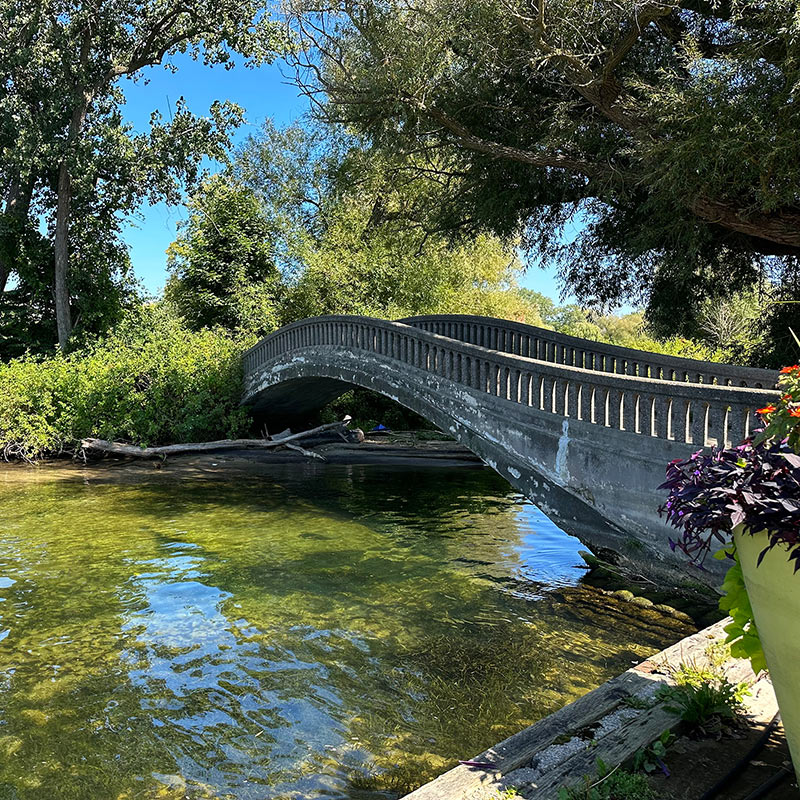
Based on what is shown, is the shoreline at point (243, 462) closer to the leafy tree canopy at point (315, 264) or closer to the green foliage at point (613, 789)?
the leafy tree canopy at point (315, 264)

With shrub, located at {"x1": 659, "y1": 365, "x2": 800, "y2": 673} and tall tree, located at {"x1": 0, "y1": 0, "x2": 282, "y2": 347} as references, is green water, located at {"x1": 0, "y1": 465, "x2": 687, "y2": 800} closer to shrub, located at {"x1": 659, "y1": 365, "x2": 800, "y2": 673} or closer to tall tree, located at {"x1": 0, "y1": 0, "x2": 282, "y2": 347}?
shrub, located at {"x1": 659, "y1": 365, "x2": 800, "y2": 673}

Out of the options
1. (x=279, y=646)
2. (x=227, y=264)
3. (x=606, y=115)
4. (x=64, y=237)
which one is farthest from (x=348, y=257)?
(x=279, y=646)

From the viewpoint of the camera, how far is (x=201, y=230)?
25734 mm

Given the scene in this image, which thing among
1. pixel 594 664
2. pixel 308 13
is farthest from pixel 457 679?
pixel 308 13

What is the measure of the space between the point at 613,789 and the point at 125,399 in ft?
56.9

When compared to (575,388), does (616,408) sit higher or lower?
lower

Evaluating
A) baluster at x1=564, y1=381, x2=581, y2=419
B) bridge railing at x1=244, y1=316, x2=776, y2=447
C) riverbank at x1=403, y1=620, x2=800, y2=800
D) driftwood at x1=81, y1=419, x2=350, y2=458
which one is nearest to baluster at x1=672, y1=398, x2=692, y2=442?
bridge railing at x1=244, y1=316, x2=776, y2=447

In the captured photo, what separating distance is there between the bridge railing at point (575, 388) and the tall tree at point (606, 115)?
268 cm

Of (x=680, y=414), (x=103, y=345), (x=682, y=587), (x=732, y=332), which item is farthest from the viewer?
(x=103, y=345)

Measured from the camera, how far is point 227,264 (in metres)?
25.5

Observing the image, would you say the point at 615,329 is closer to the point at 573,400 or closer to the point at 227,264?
the point at 227,264

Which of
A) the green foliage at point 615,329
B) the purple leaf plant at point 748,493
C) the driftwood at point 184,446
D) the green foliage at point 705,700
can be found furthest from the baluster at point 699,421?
the driftwood at point 184,446

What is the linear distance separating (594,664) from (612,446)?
268 cm

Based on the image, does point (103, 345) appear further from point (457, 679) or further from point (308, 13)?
point (457, 679)
